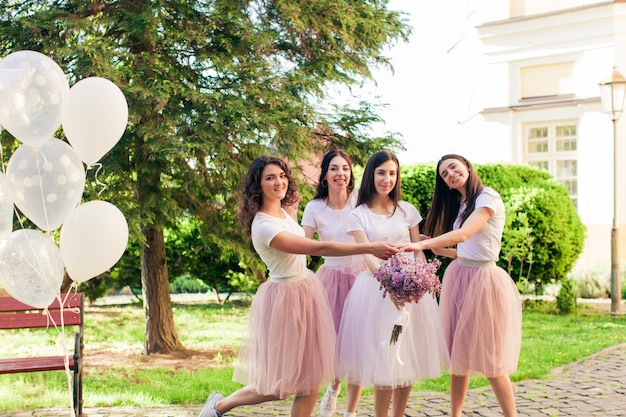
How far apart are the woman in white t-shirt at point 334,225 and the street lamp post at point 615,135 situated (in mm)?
7114

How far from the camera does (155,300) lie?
779cm

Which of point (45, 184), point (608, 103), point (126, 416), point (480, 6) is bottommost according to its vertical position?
point (126, 416)

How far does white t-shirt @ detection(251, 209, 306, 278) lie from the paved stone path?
1.53 metres

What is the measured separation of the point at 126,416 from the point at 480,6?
14.4m

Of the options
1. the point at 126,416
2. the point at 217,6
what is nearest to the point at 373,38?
the point at 217,6

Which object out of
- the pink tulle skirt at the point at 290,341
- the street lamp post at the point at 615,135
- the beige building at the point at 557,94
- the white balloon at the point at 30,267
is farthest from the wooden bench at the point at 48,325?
the beige building at the point at 557,94

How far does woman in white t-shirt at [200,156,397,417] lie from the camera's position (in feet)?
13.1

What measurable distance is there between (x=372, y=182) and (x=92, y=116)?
71.9 inches

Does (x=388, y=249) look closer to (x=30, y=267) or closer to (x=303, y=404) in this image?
(x=303, y=404)

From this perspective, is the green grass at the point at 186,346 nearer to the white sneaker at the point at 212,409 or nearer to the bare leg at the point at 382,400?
the white sneaker at the point at 212,409

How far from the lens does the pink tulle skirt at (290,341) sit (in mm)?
4008

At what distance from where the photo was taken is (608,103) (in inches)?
426

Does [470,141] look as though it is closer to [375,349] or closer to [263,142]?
[263,142]

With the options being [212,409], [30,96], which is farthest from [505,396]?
[30,96]
